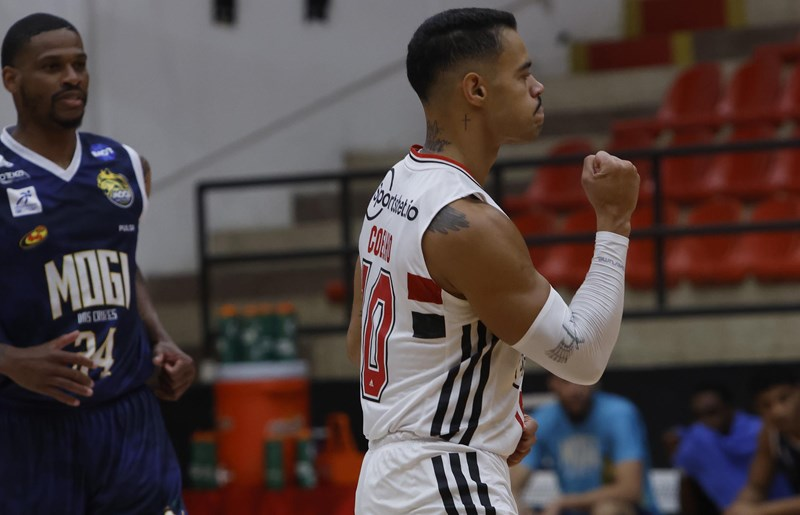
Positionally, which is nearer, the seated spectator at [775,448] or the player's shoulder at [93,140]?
the player's shoulder at [93,140]

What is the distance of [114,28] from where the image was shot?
8.66m

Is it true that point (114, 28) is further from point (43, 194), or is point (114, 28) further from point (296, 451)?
point (43, 194)

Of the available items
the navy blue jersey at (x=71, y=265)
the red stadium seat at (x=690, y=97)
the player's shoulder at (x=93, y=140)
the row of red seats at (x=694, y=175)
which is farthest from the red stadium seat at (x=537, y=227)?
the navy blue jersey at (x=71, y=265)

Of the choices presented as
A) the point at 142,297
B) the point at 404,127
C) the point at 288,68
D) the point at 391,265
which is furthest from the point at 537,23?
the point at 391,265

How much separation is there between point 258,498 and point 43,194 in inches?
151

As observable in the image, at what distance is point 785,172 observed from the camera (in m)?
9.02

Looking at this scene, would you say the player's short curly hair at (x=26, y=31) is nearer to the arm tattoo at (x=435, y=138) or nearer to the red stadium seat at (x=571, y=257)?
the arm tattoo at (x=435, y=138)

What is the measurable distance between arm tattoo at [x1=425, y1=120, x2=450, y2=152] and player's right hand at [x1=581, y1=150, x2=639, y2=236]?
0.33 meters

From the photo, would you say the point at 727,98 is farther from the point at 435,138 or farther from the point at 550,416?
the point at 435,138

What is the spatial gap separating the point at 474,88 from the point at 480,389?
65 cm

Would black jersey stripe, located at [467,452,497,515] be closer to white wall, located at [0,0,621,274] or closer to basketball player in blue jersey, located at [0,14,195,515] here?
basketball player in blue jersey, located at [0,14,195,515]

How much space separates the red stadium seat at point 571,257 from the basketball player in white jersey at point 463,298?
544 centimetres

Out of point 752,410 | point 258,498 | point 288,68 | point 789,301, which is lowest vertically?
point 258,498

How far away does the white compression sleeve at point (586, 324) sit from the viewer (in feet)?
9.04
